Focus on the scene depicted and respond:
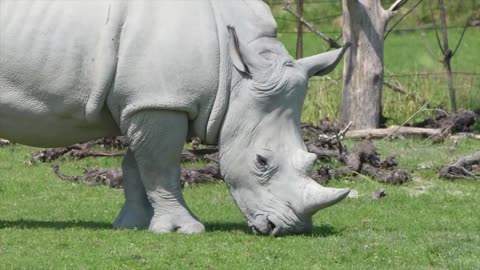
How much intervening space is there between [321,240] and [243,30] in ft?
5.47

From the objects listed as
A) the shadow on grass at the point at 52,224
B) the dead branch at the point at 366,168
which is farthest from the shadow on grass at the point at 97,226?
the dead branch at the point at 366,168

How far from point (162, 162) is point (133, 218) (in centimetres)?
75

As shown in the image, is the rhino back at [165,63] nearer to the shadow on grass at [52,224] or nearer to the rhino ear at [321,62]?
the rhino ear at [321,62]

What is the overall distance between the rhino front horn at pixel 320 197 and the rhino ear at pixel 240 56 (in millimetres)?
971

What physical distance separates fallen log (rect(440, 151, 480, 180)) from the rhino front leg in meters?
4.26

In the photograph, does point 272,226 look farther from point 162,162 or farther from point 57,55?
point 57,55

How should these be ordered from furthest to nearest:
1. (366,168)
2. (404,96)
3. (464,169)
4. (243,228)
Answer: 1. (404,96)
2. (366,168)
3. (464,169)
4. (243,228)

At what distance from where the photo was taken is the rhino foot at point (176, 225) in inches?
423

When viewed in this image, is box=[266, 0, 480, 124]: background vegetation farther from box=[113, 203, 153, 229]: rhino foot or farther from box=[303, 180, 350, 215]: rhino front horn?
box=[303, 180, 350, 215]: rhino front horn

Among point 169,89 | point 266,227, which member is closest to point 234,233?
point 266,227

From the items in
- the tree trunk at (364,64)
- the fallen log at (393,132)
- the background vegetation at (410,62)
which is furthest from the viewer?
the background vegetation at (410,62)

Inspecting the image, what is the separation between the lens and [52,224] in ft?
37.2

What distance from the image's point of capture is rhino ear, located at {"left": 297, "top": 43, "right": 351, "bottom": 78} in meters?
10.8

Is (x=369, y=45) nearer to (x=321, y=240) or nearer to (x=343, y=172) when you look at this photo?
(x=343, y=172)
